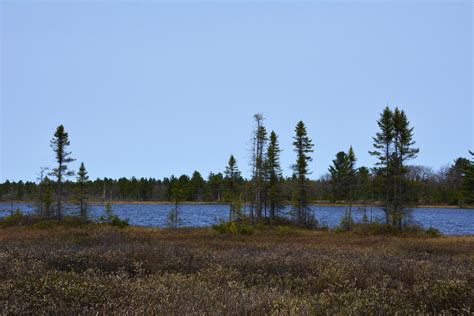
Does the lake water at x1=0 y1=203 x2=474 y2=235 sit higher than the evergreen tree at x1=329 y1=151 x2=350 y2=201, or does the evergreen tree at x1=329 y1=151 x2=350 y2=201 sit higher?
the evergreen tree at x1=329 y1=151 x2=350 y2=201

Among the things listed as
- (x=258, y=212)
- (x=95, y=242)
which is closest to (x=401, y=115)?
(x=258, y=212)

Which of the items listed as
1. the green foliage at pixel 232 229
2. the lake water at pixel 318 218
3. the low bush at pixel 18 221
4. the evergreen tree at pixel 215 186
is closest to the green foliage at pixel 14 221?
the low bush at pixel 18 221

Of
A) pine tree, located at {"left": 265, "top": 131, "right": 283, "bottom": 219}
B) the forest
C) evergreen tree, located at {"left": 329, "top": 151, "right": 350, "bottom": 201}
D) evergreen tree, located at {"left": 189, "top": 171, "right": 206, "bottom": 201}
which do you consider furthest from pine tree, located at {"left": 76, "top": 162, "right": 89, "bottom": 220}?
evergreen tree, located at {"left": 189, "top": 171, "right": 206, "bottom": 201}

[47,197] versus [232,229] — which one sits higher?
[47,197]

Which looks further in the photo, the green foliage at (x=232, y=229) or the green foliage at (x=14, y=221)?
the green foliage at (x=14, y=221)

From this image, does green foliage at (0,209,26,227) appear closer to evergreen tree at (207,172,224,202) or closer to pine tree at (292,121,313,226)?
pine tree at (292,121,313,226)

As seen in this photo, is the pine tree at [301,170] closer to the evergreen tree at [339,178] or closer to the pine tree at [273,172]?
the pine tree at [273,172]

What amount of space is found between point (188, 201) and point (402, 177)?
105340 mm

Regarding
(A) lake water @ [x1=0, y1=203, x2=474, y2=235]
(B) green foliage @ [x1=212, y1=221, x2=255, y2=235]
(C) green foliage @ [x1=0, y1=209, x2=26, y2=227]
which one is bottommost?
(A) lake water @ [x1=0, y1=203, x2=474, y2=235]

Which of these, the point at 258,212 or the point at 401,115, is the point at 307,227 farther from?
the point at 401,115

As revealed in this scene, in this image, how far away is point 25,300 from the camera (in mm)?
5125

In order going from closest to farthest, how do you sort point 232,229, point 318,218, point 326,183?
point 232,229, point 318,218, point 326,183

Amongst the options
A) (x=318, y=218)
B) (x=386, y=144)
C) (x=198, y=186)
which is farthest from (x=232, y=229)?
(x=198, y=186)

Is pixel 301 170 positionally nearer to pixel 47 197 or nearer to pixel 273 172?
pixel 273 172
